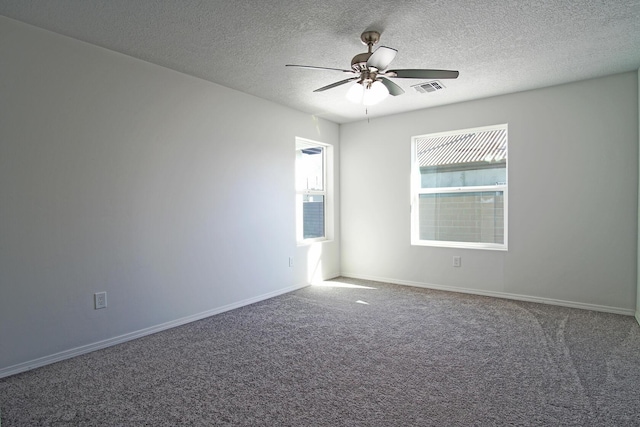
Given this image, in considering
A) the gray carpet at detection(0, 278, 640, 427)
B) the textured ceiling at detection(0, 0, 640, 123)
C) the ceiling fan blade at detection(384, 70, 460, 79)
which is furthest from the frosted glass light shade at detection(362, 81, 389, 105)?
the gray carpet at detection(0, 278, 640, 427)

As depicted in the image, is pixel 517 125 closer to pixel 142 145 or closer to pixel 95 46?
pixel 142 145

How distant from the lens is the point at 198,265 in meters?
3.59

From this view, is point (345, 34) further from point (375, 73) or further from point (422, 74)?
point (422, 74)

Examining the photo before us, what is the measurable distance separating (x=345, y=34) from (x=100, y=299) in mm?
2834

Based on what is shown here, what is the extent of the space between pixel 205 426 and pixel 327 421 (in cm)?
62

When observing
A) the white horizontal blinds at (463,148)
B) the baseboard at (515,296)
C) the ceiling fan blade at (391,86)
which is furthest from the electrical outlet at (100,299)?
the white horizontal blinds at (463,148)

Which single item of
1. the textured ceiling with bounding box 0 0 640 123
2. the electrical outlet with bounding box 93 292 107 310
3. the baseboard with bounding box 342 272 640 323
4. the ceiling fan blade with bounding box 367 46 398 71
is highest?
the textured ceiling with bounding box 0 0 640 123

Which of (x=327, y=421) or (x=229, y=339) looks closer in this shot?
(x=327, y=421)

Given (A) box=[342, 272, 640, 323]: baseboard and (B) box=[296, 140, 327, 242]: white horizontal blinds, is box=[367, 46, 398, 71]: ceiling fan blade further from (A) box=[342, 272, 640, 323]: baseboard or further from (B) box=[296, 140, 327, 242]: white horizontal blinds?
(A) box=[342, 272, 640, 323]: baseboard

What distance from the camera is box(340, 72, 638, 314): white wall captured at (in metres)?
3.58

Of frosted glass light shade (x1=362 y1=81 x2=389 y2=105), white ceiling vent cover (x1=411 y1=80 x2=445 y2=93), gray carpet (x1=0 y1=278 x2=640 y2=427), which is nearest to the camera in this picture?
gray carpet (x1=0 y1=278 x2=640 y2=427)

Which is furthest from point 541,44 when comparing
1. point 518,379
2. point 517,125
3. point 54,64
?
point 54,64

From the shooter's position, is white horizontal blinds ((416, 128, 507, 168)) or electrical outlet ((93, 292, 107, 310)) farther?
white horizontal blinds ((416, 128, 507, 168))

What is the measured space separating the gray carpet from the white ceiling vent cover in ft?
7.94
